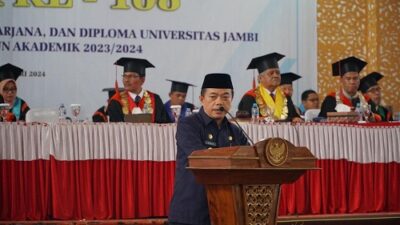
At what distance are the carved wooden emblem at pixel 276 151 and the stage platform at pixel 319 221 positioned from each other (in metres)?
3.43

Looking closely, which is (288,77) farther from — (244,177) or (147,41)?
(244,177)

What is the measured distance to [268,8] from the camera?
40.7 feet

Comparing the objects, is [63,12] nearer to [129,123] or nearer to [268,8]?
[268,8]

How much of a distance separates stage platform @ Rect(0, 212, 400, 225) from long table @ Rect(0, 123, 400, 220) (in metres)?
0.12

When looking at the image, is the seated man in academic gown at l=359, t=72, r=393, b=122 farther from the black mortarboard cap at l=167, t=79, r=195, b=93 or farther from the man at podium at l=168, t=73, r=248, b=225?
the man at podium at l=168, t=73, r=248, b=225

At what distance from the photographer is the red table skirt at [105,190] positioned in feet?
24.1

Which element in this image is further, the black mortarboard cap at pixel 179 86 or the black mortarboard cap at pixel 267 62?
the black mortarboard cap at pixel 179 86

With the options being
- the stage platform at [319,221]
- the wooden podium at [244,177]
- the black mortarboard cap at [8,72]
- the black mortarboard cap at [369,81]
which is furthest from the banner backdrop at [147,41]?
the wooden podium at [244,177]

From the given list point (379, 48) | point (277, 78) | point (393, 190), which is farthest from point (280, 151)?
point (379, 48)

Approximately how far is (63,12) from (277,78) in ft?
11.7

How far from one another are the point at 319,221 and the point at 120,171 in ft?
6.54

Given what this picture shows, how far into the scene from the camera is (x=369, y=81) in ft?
37.0

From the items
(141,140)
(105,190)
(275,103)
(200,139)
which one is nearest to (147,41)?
(275,103)

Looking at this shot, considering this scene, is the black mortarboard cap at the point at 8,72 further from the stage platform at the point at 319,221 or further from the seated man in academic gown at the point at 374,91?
the seated man in academic gown at the point at 374,91
